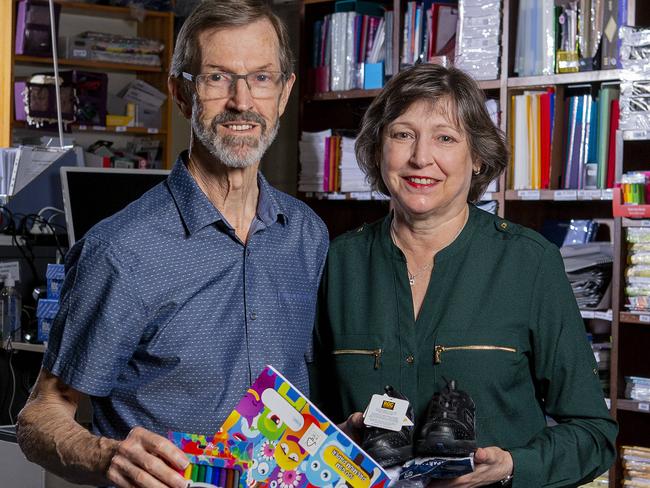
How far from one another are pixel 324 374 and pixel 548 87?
8.20 ft

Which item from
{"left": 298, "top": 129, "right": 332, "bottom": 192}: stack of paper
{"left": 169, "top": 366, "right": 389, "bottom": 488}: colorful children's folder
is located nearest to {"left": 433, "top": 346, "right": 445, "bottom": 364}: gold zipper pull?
{"left": 169, "top": 366, "right": 389, "bottom": 488}: colorful children's folder

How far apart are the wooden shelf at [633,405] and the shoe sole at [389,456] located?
7.51 ft

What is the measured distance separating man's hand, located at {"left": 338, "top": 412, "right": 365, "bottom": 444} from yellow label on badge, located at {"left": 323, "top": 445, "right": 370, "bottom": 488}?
0.16m

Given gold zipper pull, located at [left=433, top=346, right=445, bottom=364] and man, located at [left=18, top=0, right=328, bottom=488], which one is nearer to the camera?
man, located at [left=18, top=0, right=328, bottom=488]

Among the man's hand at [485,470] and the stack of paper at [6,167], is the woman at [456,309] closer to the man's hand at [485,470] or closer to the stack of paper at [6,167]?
the man's hand at [485,470]

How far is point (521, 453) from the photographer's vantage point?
168cm

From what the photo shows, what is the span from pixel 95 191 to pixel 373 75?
1504 mm

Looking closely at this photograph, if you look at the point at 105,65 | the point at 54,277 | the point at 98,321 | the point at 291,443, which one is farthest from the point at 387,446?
the point at 105,65

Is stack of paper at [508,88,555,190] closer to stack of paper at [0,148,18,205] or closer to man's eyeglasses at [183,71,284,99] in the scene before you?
stack of paper at [0,148,18,205]

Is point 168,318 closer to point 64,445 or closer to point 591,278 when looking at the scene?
point 64,445

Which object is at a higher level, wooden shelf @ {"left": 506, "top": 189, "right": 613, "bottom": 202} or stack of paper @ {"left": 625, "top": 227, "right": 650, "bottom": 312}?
wooden shelf @ {"left": 506, "top": 189, "right": 613, "bottom": 202}

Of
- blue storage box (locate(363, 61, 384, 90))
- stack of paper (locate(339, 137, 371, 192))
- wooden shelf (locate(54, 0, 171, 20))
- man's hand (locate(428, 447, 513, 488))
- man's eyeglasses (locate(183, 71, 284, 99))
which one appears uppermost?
wooden shelf (locate(54, 0, 171, 20))

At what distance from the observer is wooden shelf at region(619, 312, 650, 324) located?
141 inches

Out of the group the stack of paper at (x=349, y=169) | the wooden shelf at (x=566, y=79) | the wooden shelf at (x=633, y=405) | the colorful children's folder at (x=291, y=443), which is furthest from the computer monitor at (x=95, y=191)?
the colorful children's folder at (x=291, y=443)
